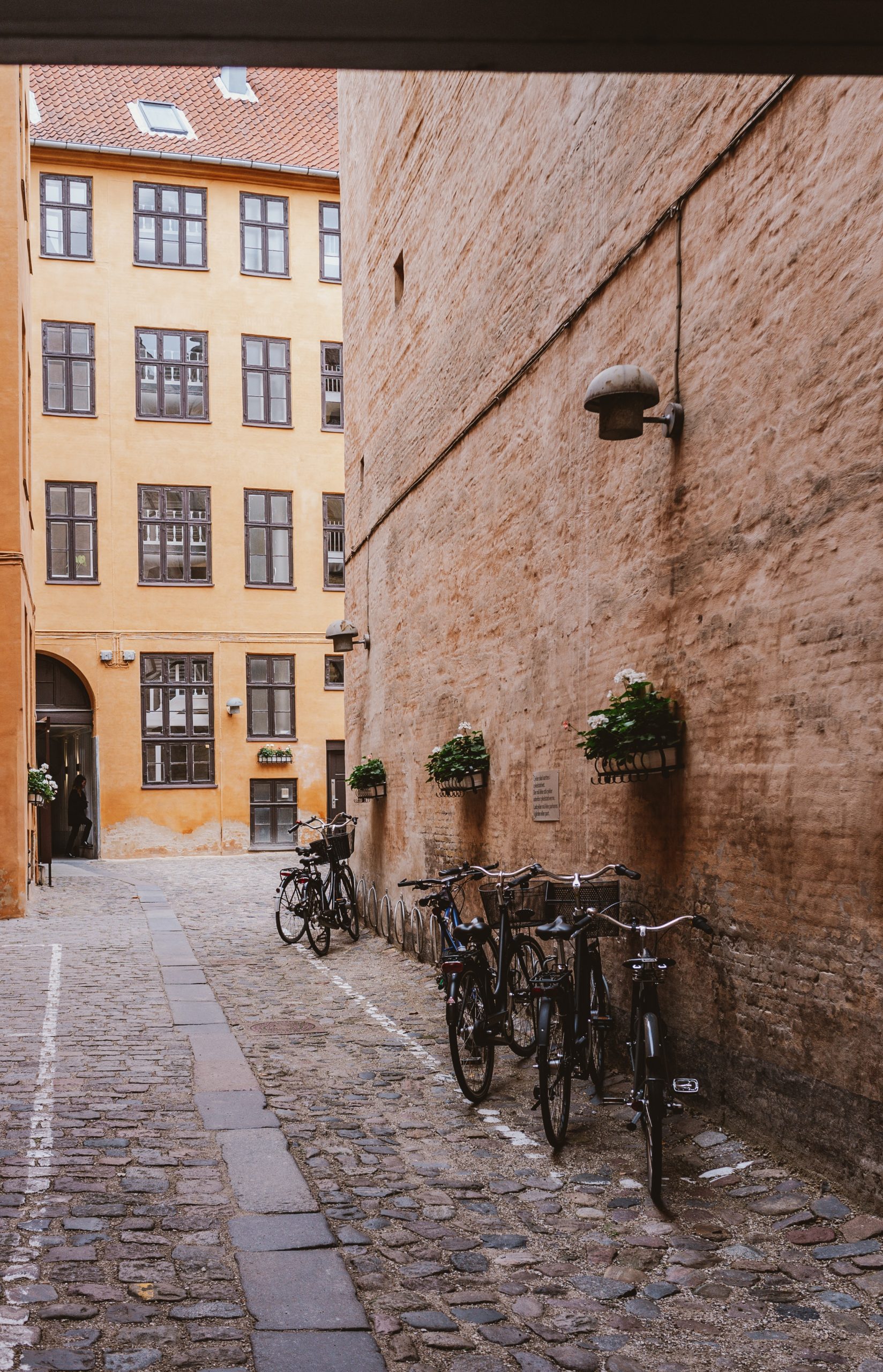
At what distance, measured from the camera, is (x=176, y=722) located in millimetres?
28344

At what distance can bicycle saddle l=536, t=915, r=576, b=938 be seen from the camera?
20.5ft

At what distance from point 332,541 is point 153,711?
575 centimetres

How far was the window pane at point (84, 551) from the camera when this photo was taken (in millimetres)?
28000

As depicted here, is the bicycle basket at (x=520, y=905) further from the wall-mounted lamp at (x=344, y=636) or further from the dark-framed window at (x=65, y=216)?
the dark-framed window at (x=65, y=216)

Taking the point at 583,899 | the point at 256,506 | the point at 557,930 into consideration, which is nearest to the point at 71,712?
the point at 256,506

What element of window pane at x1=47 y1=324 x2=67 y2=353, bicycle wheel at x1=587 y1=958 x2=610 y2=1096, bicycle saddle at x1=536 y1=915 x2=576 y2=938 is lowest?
bicycle wheel at x1=587 y1=958 x2=610 y2=1096

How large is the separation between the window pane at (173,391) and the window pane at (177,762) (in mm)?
7459

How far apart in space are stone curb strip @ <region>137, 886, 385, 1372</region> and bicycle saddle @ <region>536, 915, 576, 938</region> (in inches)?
62.1

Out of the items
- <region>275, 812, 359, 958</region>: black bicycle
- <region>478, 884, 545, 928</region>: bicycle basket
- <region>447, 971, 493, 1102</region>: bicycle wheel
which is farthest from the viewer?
<region>275, 812, 359, 958</region>: black bicycle

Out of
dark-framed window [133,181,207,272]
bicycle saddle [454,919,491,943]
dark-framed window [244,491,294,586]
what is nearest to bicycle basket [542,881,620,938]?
bicycle saddle [454,919,491,943]

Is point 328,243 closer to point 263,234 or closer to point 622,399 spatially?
point 263,234

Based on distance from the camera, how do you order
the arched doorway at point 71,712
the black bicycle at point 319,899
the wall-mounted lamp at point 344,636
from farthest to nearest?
1. the arched doorway at point 71,712
2. the wall-mounted lamp at point 344,636
3. the black bicycle at point 319,899

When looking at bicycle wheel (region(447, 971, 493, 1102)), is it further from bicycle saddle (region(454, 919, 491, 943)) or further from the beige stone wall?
the beige stone wall

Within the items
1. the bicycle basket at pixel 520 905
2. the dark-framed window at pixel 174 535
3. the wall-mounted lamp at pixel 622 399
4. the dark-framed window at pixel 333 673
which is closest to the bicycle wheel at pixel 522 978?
the bicycle basket at pixel 520 905
